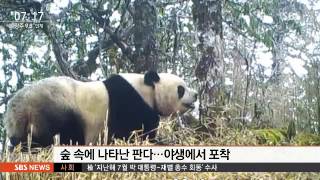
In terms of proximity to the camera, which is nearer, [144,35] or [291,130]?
[291,130]

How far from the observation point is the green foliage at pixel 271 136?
3.23 metres

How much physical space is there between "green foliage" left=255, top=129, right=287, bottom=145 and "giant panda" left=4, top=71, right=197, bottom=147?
47cm

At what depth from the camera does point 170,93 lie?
3389 millimetres

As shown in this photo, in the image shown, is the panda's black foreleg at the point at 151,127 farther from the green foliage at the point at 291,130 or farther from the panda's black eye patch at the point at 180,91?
the green foliage at the point at 291,130

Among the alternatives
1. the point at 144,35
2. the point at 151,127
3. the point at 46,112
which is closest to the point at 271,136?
the point at 151,127

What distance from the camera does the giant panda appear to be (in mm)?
3238

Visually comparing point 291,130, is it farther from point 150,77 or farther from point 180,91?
point 150,77

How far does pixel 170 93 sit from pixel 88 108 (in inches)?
21.2

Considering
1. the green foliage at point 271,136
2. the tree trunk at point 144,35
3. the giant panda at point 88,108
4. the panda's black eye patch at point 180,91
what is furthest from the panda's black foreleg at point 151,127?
the green foliage at point 271,136

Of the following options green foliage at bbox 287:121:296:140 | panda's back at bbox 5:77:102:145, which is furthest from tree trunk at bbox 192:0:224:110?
panda's back at bbox 5:77:102:145

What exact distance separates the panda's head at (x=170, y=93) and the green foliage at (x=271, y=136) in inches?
18.3

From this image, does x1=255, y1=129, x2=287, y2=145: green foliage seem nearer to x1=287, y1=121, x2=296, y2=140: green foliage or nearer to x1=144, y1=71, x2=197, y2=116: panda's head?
x1=287, y1=121, x2=296, y2=140: green foliage

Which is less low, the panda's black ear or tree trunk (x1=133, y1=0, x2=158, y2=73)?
tree trunk (x1=133, y1=0, x2=158, y2=73)

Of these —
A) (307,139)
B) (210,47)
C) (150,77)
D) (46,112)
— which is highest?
(210,47)
